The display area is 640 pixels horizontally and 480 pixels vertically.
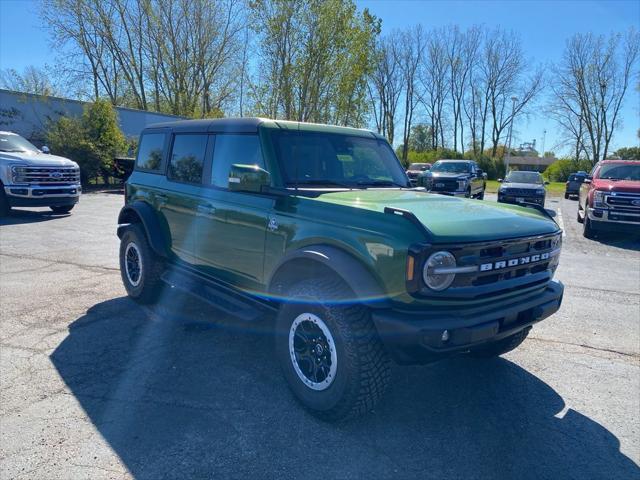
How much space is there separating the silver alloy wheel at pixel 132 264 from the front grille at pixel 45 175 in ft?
25.4

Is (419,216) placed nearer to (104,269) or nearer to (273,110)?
(104,269)

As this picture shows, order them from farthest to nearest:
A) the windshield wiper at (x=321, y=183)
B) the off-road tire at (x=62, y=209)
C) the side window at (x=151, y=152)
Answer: the off-road tire at (x=62, y=209), the side window at (x=151, y=152), the windshield wiper at (x=321, y=183)

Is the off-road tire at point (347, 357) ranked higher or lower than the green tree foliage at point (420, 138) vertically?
lower

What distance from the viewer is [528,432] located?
3.16 metres

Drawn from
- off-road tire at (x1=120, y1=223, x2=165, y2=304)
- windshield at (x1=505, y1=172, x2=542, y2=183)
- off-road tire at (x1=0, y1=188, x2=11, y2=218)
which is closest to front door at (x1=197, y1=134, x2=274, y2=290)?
off-road tire at (x1=120, y1=223, x2=165, y2=304)

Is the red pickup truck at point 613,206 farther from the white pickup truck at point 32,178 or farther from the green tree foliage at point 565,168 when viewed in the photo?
the green tree foliage at point 565,168

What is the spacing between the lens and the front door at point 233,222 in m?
3.87

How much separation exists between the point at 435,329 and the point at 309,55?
2532 cm

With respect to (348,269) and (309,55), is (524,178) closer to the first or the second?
(309,55)

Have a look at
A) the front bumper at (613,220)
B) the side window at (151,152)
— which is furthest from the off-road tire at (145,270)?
the front bumper at (613,220)

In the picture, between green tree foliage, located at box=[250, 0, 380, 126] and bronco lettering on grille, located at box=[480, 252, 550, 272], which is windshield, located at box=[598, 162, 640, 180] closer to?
bronco lettering on grille, located at box=[480, 252, 550, 272]

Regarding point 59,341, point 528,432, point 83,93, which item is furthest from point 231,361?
point 83,93

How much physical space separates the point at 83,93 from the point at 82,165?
16183 millimetres

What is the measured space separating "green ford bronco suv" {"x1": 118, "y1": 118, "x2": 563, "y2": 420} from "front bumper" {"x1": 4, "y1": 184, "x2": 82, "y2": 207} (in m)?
8.63
